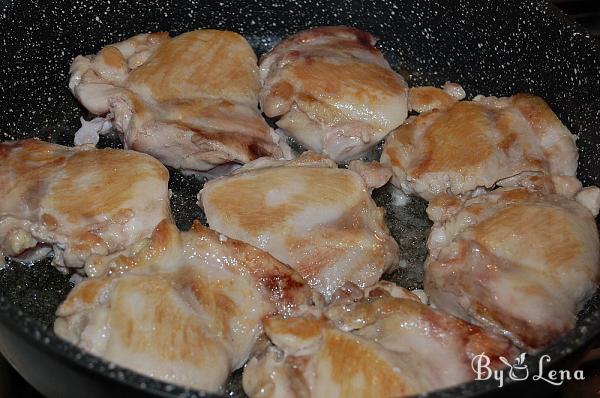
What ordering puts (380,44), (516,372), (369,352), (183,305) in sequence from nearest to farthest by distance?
(516,372) → (369,352) → (183,305) → (380,44)

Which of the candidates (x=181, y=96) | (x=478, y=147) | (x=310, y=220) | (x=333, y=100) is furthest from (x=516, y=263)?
(x=181, y=96)

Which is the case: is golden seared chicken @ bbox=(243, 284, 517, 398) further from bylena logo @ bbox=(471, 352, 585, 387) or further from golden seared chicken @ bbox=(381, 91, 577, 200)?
golden seared chicken @ bbox=(381, 91, 577, 200)

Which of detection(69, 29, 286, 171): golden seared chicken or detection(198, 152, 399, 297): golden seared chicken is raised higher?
detection(69, 29, 286, 171): golden seared chicken

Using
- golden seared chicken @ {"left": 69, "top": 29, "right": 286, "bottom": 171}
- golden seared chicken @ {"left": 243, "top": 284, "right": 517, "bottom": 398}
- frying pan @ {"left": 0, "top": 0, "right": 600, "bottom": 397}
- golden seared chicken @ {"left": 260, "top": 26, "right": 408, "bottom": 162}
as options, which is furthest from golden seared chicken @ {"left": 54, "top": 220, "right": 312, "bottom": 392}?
golden seared chicken @ {"left": 260, "top": 26, "right": 408, "bottom": 162}

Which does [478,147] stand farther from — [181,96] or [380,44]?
[181,96]

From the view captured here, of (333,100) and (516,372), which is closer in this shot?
(516,372)

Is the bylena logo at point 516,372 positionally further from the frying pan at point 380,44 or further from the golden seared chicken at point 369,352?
the frying pan at point 380,44
